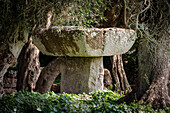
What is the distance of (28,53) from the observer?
7.40m

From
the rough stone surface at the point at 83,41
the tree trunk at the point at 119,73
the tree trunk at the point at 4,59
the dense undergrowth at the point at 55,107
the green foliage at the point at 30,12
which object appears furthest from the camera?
the tree trunk at the point at 119,73

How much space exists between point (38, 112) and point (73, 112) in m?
0.53

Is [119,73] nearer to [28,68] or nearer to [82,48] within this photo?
[28,68]

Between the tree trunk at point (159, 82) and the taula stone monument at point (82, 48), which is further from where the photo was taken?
the taula stone monument at point (82, 48)

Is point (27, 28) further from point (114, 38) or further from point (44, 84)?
point (44, 84)

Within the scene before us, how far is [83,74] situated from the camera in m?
5.68

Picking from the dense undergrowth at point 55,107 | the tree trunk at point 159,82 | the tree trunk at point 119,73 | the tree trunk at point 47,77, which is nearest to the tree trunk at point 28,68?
the tree trunk at point 47,77

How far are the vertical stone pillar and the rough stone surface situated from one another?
42 centimetres

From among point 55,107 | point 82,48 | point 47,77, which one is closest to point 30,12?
point 82,48

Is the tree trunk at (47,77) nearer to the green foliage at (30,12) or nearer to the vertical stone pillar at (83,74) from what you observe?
the vertical stone pillar at (83,74)

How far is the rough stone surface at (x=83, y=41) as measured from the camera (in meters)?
4.97

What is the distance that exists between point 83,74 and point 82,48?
0.83 metres

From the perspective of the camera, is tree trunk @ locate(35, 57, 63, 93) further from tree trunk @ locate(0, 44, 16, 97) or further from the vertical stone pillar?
tree trunk @ locate(0, 44, 16, 97)

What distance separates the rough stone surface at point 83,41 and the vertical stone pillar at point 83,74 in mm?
416
